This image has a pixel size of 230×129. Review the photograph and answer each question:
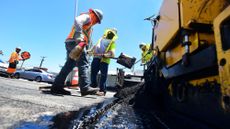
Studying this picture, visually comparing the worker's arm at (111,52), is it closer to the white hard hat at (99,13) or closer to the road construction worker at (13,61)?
the white hard hat at (99,13)

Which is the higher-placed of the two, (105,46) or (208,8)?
(105,46)

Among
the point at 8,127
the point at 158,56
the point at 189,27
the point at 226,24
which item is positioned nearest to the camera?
the point at 226,24

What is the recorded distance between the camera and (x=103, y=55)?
6.35m

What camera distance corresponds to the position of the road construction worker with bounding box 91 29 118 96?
20.3 ft

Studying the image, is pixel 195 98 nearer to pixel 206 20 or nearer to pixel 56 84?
pixel 206 20

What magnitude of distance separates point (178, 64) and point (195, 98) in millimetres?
391

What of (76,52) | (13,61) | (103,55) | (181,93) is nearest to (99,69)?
(103,55)

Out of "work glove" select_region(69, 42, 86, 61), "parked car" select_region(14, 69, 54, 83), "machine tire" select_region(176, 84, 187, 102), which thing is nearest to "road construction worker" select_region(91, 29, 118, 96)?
"work glove" select_region(69, 42, 86, 61)

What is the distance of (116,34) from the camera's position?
6.91 meters

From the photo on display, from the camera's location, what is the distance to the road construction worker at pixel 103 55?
6199 mm

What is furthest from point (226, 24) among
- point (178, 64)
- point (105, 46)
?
point (105, 46)

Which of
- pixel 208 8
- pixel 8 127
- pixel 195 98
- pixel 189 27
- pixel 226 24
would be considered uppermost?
pixel 208 8

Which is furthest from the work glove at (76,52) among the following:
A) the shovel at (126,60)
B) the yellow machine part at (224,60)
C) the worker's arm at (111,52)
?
the shovel at (126,60)

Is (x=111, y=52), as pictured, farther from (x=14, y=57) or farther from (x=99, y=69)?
(x=14, y=57)
